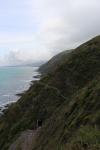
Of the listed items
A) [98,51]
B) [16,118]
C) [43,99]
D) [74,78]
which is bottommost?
[16,118]

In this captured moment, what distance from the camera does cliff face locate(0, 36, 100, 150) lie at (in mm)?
17047

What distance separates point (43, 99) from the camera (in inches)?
1144

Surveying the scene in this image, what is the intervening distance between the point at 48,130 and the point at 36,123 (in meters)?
7.26

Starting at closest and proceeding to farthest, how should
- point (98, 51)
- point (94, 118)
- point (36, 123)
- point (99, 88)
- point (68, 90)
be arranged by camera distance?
point (94, 118)
point (99, 88)
point (36, 123)
point (68, 90)
point (98, 51)

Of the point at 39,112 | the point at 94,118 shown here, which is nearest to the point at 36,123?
the point at 39,112

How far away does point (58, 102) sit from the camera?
26766 millimetres

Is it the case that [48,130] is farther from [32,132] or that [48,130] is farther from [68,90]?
[68,90]

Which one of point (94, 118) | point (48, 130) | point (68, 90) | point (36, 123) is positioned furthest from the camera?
point (68, 90)

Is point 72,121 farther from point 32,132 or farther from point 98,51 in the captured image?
point 98,51

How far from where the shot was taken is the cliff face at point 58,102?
671 inches

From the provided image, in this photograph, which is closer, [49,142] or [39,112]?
[49,142]

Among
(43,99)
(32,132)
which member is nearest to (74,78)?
(43,99)

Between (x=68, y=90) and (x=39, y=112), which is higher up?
(x=68, y=90)

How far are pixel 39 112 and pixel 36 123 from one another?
148 cm
